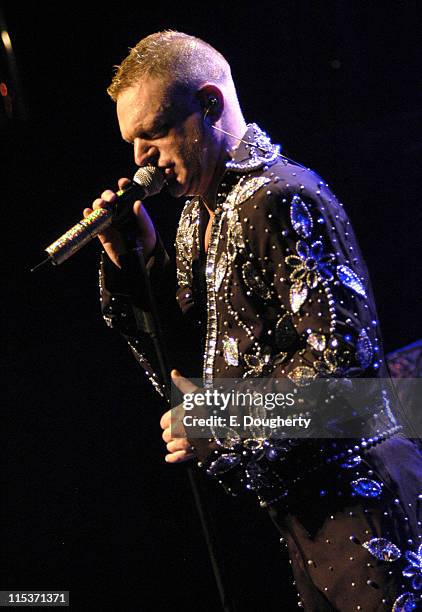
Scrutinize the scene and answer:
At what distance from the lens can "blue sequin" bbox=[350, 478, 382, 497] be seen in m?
1.39

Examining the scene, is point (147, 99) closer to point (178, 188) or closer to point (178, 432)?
point (178, 188)

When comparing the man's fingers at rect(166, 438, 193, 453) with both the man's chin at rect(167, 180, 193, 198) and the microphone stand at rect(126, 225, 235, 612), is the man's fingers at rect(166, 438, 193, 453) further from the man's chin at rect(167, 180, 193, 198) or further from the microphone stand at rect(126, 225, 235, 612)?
the man's chin at rect(167, 180, 193, 198)

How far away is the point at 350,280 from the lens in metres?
1.39

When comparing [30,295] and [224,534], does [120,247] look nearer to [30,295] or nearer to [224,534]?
Result: [30,295]

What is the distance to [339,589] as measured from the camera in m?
1.40

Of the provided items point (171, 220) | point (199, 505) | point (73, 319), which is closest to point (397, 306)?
point (171, 220)

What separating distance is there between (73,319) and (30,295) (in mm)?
207

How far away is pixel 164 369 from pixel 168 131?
24.7 inches

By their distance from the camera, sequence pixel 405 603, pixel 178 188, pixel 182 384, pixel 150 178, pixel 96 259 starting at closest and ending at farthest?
pixel 405 603
pixel 182 384
pixel 150 178
pixel 178 188
pixel 96 259

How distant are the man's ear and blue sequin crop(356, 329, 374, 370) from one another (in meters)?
0.70

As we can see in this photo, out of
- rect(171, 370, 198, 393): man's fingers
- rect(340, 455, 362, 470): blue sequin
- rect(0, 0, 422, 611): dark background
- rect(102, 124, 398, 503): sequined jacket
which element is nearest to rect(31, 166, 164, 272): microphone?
rect(102, 124, 398, 503): sequined jacket

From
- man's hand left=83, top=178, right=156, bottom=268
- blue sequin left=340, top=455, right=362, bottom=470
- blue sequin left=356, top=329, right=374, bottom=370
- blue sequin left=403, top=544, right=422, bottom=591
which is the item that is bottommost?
blue sequin left=403, top=544, right=422, bottom=591

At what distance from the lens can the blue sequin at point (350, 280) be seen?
138 centimetres
